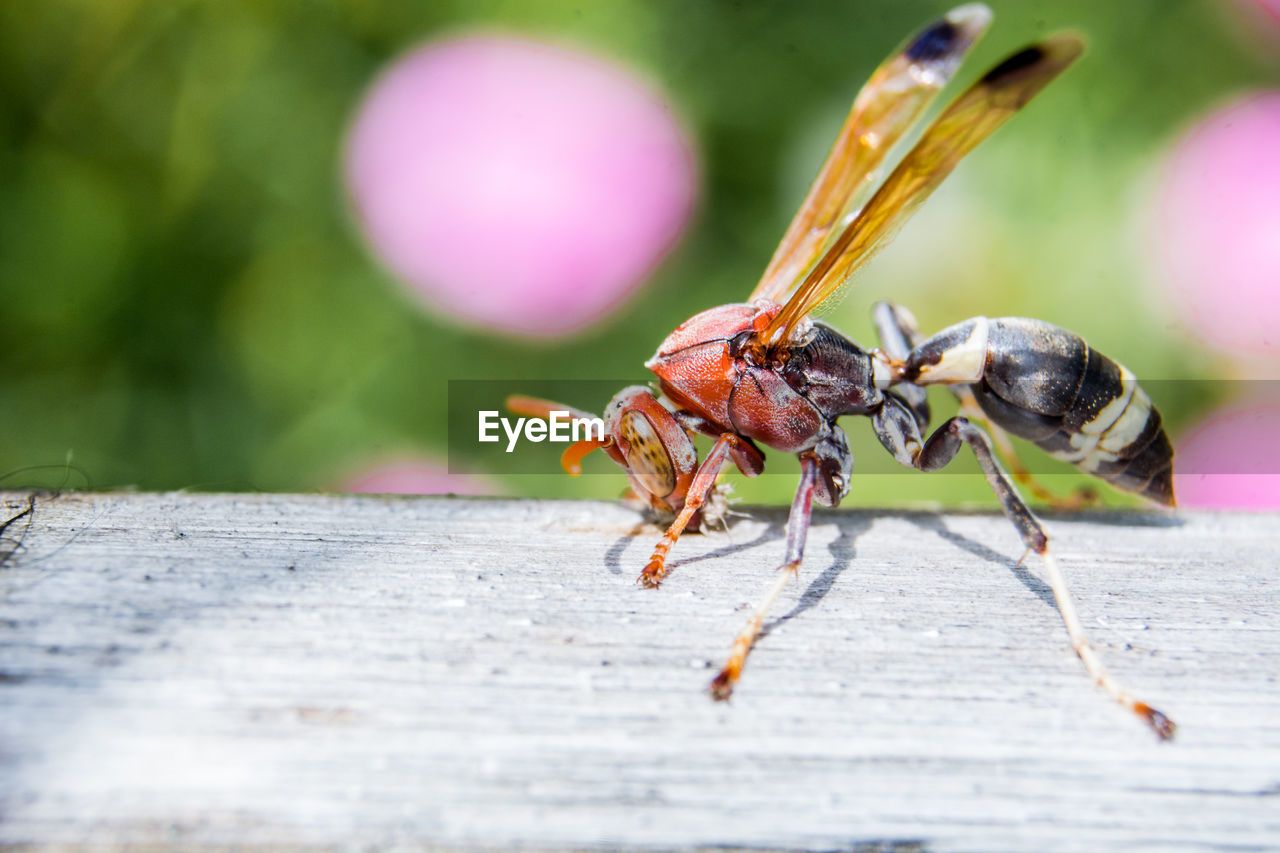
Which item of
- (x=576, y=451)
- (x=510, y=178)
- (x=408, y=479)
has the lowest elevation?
(x=408, y=479)

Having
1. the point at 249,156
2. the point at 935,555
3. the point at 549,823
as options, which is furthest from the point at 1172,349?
the point at 249,156

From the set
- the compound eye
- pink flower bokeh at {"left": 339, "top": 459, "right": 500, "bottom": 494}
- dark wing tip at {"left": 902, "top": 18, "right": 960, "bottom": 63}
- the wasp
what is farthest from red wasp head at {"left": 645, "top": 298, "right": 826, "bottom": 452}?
pink flower bokeh at {"left": 339, "top": 459, "right": 500, "bottom": 494}

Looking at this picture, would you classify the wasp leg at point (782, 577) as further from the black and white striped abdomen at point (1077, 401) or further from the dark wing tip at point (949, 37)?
the dark wing tip at point (949, 37)

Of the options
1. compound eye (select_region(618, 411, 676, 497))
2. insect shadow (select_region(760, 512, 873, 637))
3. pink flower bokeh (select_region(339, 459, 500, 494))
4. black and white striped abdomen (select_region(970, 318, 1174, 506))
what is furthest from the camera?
pink flower bokeh (select_region(339, 459, 500, 494))

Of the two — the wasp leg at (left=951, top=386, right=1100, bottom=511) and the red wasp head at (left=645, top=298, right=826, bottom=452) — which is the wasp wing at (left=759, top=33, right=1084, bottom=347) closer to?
the red wasp head at (left=645, top=298, right=826, bottom=452)

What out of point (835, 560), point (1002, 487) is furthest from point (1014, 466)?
point (835, 560)

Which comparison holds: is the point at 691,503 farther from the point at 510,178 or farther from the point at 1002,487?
the point at 510,178

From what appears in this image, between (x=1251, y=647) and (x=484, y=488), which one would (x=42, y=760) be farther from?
(x=484, y=488)
